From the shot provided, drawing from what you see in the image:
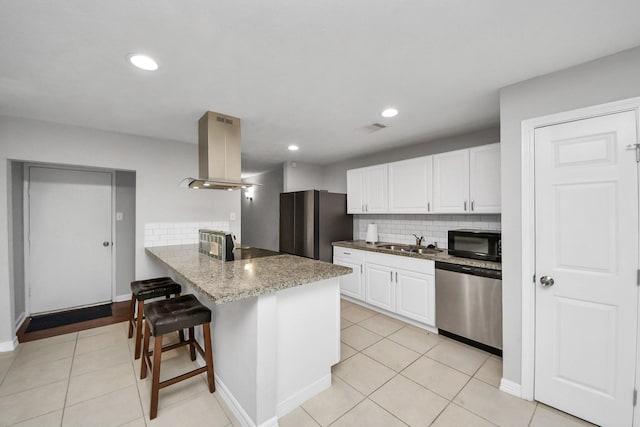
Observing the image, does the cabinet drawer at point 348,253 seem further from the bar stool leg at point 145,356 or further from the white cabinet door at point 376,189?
the bar stool leg at point 145,356

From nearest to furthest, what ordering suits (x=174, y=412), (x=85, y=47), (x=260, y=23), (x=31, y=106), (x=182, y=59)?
1. (x=260, y=23)
2. (x=85, y=47)
3. (x=182, y=59)
4. (x=174, y=412)
5. (x=31, y=106)

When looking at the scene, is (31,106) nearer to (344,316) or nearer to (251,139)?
(251,139)

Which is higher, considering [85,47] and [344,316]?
[85,47]

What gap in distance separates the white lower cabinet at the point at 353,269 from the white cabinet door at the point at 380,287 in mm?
128

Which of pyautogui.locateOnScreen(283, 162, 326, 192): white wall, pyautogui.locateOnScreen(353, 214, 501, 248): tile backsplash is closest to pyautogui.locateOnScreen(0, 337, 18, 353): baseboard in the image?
pyautogui.locateOnScreen(283, 162, 326, 192): white wall

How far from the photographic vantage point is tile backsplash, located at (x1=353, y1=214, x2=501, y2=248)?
3137mm

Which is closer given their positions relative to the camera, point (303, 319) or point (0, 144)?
point (303, 319)

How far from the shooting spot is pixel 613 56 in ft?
5.14

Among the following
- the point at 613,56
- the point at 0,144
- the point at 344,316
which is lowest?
the point at 344,316

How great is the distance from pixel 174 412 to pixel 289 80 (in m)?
2.49

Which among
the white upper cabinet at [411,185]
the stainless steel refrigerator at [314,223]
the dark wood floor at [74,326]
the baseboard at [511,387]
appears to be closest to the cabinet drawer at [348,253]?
the stainless steel refrigerator at [314,223]

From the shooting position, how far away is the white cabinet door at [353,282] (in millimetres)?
3695

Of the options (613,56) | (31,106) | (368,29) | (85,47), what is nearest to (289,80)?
(368,29)

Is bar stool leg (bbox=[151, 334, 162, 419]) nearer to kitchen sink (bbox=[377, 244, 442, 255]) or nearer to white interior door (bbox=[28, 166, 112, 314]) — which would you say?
kitchen sink (bbox=[377, 244, 442, 255])
